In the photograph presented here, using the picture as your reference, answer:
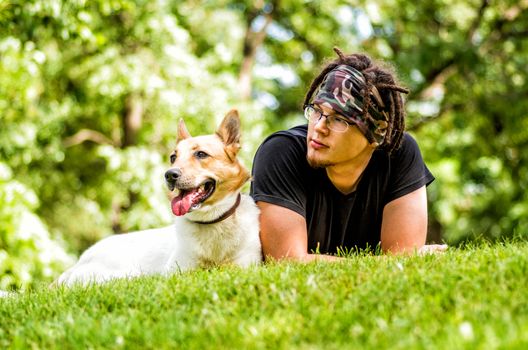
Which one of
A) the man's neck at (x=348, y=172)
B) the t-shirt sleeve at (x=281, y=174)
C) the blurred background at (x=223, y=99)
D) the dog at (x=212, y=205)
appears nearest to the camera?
the dog at (x=212, y=205)

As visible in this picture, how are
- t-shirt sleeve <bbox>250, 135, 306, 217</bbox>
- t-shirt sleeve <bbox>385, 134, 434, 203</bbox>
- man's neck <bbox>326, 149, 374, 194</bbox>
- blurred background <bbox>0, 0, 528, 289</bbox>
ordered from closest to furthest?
t-shirt sleeve <bbox>250, 135, 306, 217</bbox>
man's neck <bbox>326, 149, 374, 194</bbox>
t-shirt sleeve <bbox>385, 134, 434, 203</bbox>
blurred background <bbox>0, 0, 528, 289</bbox>

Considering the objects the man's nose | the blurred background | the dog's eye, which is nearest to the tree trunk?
the blurred background

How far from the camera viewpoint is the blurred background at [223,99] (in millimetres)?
14523

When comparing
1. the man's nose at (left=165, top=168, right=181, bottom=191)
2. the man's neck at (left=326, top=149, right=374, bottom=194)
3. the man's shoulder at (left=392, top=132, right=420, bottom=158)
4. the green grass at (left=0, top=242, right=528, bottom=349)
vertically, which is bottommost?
the green grass at (left=0, top=242, right=528, bottom=349)

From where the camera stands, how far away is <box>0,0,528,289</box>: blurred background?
14.5 m

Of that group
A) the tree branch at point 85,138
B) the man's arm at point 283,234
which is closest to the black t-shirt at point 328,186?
the man's arm at point 283,234

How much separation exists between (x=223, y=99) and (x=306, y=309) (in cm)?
1138

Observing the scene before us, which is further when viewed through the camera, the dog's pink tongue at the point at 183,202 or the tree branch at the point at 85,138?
the tree branch at the point at 85,138

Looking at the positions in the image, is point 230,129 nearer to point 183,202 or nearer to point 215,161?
point 215,161

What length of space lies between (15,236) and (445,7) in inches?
504

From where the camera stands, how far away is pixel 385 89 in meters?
5.53

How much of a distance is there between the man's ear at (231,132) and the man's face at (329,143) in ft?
1.99

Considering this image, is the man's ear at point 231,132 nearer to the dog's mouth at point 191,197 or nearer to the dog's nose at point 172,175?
the dog's mouth at point 191,197

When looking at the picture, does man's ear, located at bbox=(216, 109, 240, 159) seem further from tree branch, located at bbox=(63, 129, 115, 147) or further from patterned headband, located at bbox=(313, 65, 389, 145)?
tree branch, located at bbox=(63, 129, 115, 147)
